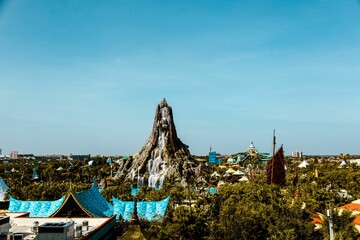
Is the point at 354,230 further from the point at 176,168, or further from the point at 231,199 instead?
the point at 176,168

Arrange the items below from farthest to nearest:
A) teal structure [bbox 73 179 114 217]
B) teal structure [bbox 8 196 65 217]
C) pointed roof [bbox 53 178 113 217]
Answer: teal structure [bbox 8 196 65 217], teal structure [bbox 73 179 114 217], pointed roof [bbox 53 178 113 217]

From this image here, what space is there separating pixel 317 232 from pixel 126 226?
54.8 feet

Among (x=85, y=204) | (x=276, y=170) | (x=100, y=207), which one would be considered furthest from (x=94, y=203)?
(x=276, y=170)

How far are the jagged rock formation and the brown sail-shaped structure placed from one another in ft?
129

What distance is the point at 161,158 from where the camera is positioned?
99.1 meters

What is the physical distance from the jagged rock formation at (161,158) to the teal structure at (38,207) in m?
53.0

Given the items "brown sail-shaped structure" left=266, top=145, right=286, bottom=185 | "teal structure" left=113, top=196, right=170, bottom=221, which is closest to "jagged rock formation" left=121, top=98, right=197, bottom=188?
"brown sail-shaped structure" left=266, top=145, right=286, bottom=185

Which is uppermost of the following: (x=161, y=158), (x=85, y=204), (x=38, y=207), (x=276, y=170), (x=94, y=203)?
(x=161, y=158)

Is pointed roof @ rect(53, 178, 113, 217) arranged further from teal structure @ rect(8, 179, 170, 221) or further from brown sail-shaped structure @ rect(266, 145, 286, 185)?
brown sail-shaped structure @ rect(266, 145, 286, 185)

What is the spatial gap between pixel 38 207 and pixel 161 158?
201ft

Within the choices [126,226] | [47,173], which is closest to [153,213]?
[126,226]

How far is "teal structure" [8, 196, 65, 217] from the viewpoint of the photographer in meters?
38.0

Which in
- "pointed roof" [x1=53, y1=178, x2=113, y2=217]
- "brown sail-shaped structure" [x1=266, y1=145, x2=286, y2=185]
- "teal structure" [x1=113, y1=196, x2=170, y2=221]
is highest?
"brown sail-shaped structure" [x1=266, y1=145, x2=286, y2=185]

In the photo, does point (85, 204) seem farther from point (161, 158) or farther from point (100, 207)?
point (161, 158)
